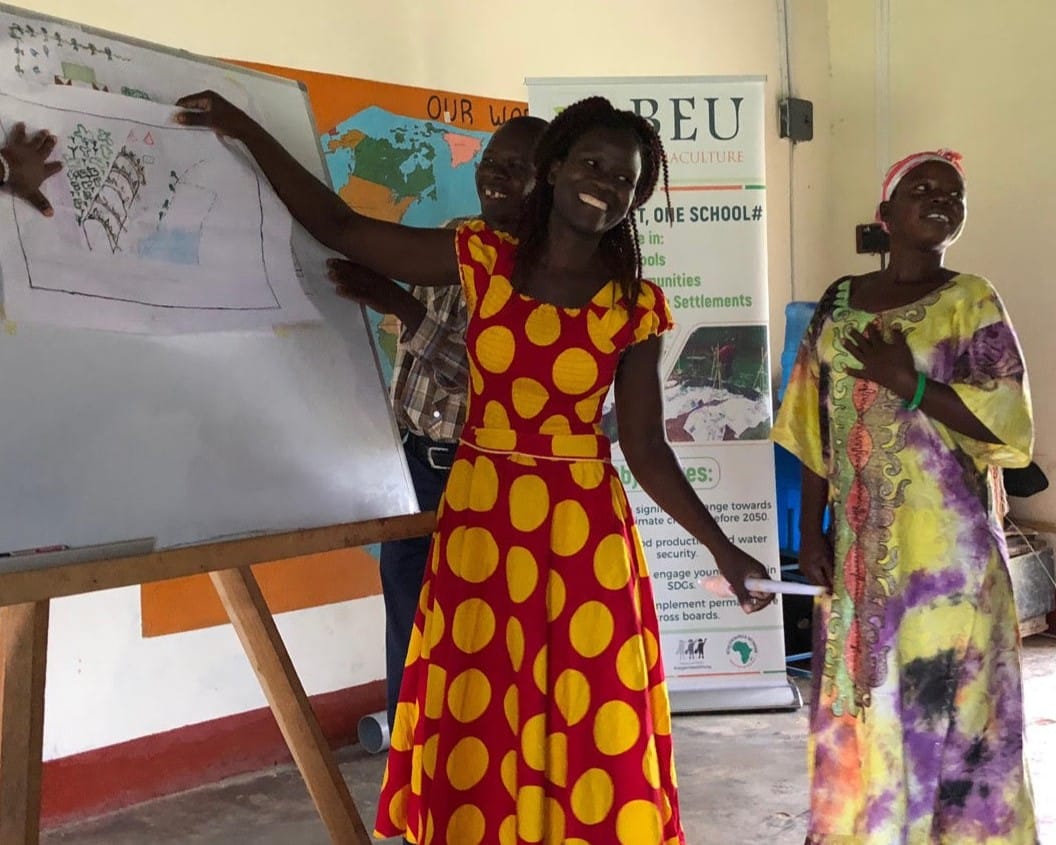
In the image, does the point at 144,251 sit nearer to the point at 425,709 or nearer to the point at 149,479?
the point at 149,479

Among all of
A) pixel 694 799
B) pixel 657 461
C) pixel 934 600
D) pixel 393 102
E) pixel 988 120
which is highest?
pixel 988 120

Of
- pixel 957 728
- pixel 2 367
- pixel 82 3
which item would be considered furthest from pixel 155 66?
pixel 957 728

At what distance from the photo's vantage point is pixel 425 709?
4.37 feet

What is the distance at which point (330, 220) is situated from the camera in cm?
145

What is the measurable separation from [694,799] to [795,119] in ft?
9.50

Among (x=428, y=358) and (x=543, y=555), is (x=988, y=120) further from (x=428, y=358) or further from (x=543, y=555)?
(x=543, y=555)

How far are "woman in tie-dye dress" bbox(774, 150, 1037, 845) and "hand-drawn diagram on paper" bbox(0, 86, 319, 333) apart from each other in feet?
3.22

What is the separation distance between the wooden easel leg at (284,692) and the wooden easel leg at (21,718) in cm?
38

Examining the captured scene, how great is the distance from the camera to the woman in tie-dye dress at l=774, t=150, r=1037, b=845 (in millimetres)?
1667

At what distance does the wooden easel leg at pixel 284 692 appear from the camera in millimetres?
1595

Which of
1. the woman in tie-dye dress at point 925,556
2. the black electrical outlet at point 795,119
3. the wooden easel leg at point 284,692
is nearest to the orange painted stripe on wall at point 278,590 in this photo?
the wooden easel leg at point 284,692

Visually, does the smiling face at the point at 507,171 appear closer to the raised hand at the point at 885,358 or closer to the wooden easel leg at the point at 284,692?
the raised hand at the point at 885,358

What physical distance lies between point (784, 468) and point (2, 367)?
2.85 m

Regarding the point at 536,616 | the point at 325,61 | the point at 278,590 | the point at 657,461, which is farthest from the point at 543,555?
the point at 325,61
